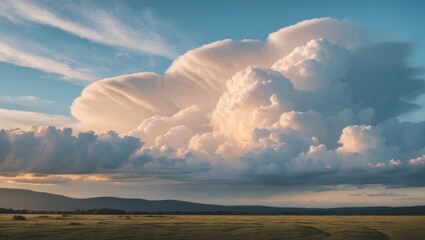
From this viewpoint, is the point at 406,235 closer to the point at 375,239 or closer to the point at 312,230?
the point at 375,239

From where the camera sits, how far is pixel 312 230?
383ft

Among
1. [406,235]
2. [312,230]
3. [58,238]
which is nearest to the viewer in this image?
[58,238]

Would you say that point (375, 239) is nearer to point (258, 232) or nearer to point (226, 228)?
point (258, 232)

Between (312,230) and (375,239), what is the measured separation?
17.3 m

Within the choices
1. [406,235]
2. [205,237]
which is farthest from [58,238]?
[406,235]

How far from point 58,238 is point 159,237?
20.3m

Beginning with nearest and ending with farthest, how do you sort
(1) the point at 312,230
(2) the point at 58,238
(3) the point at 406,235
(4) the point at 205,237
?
(2) the point at 58,238 → (4) the point at 205,237 → (3) the point at 406,235 → (1) the point at 312,230

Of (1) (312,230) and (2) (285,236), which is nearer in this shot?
(2) (285,236)

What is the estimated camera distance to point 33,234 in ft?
324

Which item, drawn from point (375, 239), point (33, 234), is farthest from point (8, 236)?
point (375, 239)

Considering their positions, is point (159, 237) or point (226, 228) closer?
point (159, 237)

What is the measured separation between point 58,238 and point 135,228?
875 inches

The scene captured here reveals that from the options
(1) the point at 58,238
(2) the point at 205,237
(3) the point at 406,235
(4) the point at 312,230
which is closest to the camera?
(1) the point at 58,238

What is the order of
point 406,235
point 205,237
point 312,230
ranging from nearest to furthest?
point 205,237 → point 406,235 → point 312,230
